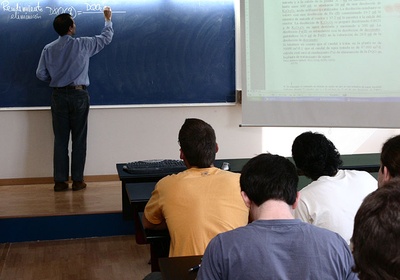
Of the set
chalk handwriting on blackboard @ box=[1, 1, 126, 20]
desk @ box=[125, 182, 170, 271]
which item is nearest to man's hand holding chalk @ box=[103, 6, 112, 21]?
chalk handwriting on blackboard @ box=[1, 1, 126, 20]

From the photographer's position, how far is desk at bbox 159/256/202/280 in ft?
7.44

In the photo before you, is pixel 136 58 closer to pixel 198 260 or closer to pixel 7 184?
pixel 7 184

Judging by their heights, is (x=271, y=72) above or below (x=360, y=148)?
above

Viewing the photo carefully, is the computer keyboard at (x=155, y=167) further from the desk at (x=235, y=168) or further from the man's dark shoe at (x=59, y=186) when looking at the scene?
the man's dark shoe at (x=59, y=186)

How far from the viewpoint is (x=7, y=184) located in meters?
6.58

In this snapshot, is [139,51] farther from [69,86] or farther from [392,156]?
[392,156]

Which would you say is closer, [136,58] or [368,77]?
[368,77]

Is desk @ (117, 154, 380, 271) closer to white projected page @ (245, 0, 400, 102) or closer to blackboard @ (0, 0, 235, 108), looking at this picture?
white projected page @ (245, 0, 400, 102)

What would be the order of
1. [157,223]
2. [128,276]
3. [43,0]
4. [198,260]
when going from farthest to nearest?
1. [43,0]
2. [128,276]
3. [157,223]
4. [198,260]

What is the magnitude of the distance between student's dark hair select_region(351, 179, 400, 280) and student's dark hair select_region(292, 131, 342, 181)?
2.00 m

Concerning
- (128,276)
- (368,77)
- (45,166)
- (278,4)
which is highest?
(278,4)

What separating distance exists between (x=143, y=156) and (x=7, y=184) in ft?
4.36

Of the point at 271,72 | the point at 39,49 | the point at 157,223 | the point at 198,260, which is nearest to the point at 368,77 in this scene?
the point at 271,72

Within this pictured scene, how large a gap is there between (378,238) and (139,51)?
567 cm
